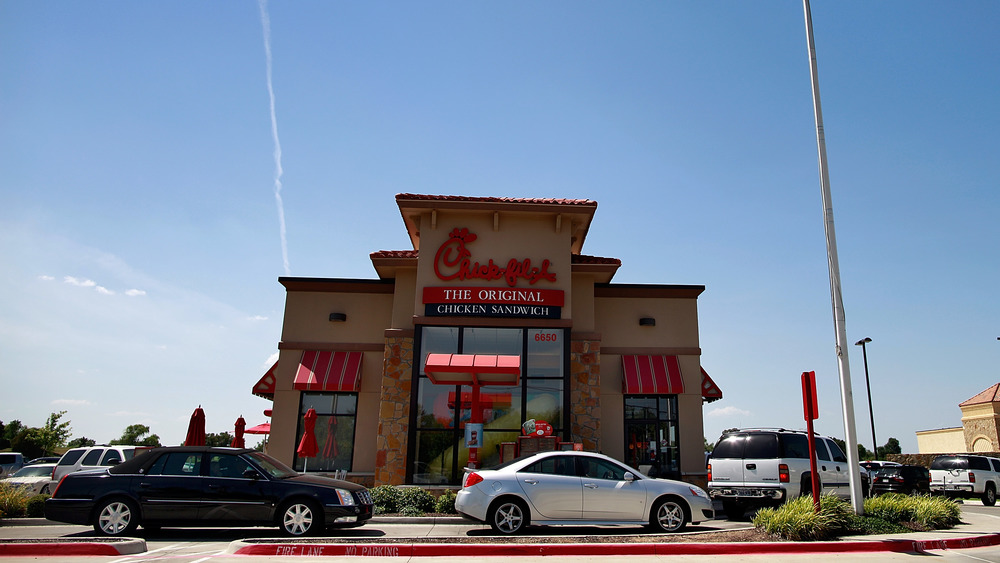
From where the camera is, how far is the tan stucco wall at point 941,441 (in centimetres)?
3834

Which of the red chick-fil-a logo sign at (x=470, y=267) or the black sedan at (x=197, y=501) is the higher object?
the red chick-fil-a logo sign at (x=470, y=267)

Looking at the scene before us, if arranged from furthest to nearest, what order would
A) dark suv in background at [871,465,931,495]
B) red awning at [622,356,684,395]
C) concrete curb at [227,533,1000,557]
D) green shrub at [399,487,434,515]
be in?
dark suv in background at [871,465,931,495], red awning at [622,356,684,395], green shrub at [399,487,434,515], concrete curb at [227,533,1000,557]

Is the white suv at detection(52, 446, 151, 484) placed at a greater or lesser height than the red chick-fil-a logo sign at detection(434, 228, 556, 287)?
lesser

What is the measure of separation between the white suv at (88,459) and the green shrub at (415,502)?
8.32m

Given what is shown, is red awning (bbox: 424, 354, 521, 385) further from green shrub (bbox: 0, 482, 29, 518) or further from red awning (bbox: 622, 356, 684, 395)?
green shrub (bbox: 0, 482, 29, 518)

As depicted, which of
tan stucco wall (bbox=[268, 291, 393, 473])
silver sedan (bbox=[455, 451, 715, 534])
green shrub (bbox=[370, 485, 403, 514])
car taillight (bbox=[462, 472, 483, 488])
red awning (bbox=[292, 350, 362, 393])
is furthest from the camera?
tan stucco wall (bbox=[268, 291, 393, 473])

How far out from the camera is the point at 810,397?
10.9 metres

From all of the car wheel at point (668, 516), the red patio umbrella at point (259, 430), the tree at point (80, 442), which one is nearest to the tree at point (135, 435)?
the tree at point (80, 442)

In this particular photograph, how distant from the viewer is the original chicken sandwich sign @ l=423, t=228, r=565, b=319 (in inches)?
720

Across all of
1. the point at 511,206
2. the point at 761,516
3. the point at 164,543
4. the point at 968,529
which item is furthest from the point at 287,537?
the point at 968,529

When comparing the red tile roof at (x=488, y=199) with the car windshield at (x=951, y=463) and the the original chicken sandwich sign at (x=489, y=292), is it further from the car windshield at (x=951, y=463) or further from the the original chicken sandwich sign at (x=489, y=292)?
the car windshield at (x=951, y=463)

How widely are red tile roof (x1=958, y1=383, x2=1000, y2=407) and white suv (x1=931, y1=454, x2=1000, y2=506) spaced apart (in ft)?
51.6

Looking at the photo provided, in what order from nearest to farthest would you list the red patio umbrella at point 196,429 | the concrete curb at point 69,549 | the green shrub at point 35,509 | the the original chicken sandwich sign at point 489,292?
the concrete curb at point 69,549 < the green shrub at point 35,509 < the red patio umbrella at point 196,429 < the the original chicken sandwich sign at point 489,292

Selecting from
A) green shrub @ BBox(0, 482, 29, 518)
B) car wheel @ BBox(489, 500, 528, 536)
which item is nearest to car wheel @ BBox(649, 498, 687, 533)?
car wheel @ BBox(489, 500, 528, 536)
